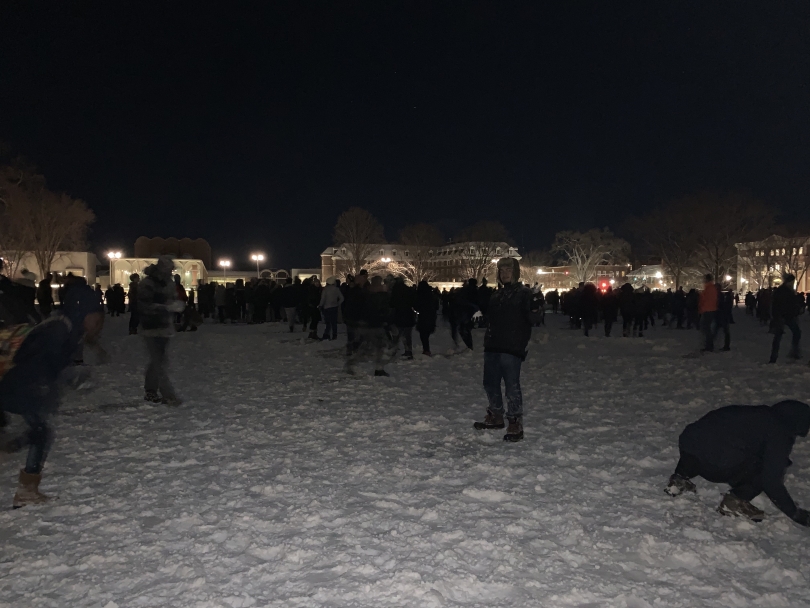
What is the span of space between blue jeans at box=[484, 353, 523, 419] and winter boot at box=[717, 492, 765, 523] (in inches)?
82.2

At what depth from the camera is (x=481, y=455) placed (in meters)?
5.15

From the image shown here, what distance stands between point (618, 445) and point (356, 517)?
9.41 ft

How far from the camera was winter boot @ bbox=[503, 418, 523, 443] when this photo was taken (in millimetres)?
5578

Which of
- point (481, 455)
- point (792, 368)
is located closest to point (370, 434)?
point (481, 455)

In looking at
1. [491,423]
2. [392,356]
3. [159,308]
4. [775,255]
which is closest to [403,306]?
[392,356]

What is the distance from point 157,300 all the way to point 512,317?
428 cm

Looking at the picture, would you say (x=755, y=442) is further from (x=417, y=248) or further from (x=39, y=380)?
(x=417, y=248)

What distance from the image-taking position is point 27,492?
3.87 m

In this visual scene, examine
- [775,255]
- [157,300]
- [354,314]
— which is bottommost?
[354,314]

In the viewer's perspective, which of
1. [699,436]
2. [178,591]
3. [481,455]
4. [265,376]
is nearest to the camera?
[178,591]

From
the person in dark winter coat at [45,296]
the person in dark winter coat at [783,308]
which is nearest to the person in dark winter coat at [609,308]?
the person in dark winter coat at [783,308]

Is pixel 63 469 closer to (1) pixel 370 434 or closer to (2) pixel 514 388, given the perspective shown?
(1) pixel 370 434

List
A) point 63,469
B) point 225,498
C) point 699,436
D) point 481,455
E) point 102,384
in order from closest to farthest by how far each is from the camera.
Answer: point 699,436, point 225,498, point 63,469, point 481,455, point 102,384

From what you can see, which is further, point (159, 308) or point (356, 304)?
point (356, 304)
